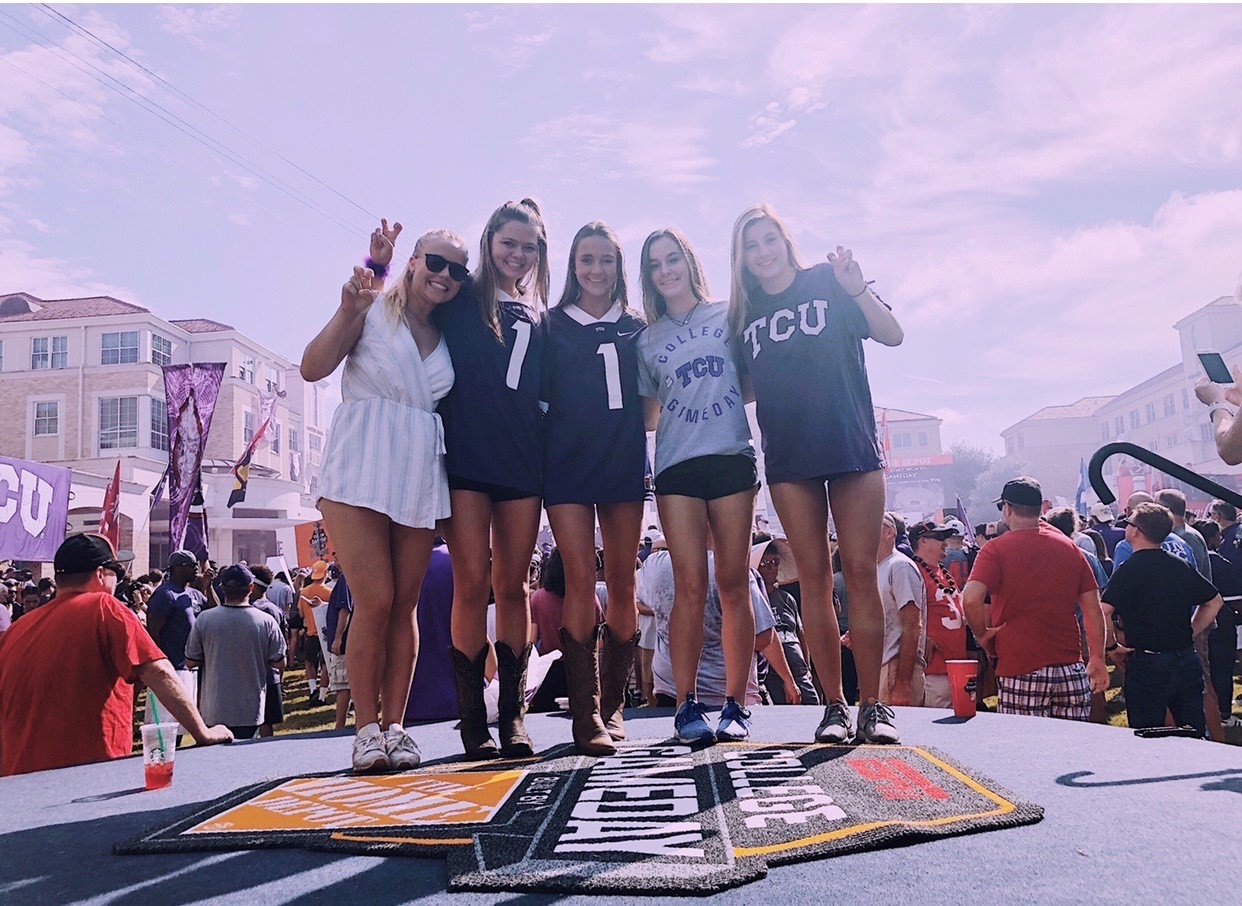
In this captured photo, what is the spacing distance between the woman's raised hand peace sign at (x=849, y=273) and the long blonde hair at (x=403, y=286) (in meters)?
1.41

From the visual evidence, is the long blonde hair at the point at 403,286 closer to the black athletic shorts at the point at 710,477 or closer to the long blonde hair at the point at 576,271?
the long blonde hair at the point at 576,271

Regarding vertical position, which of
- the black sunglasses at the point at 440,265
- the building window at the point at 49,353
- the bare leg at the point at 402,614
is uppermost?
the building window at the point at 49,353

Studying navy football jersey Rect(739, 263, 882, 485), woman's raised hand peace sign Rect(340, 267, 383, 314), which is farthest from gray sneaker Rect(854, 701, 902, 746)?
woman's raised hand peace sign Rect(340, 267, 383, 314)

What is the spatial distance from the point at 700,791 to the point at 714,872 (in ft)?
2.19

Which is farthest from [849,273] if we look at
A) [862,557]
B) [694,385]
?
[862,557]

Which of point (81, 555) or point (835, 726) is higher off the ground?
point (81, 555)

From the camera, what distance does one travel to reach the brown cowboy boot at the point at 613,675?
11.2 feet

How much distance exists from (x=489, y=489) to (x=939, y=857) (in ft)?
6.34

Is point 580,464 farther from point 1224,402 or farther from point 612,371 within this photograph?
point 1224,402

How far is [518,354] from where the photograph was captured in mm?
3264

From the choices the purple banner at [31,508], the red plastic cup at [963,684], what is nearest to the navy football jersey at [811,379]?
the red plastic cup at [963,684]

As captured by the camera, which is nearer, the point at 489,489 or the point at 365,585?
the point at 365,585

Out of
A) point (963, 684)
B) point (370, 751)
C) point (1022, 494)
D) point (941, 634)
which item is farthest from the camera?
point (941, 634)

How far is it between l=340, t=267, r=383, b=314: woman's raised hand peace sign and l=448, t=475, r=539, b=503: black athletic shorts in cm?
67
